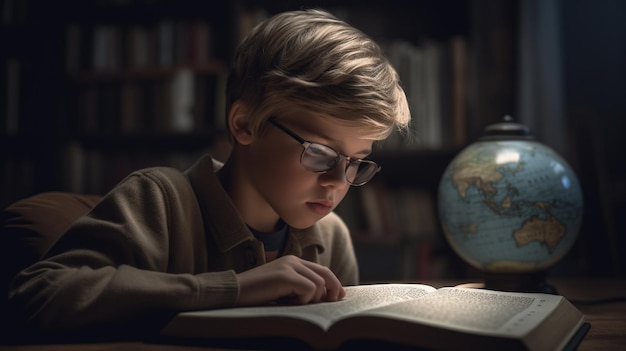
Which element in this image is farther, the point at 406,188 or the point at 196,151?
the point at 196,151

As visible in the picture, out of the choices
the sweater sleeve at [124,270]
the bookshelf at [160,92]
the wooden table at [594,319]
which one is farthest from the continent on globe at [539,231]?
the bookshelf at [160,92]

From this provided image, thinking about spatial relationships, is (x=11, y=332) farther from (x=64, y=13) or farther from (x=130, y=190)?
(x=64, y=13)

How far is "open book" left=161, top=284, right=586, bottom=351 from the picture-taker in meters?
0.75

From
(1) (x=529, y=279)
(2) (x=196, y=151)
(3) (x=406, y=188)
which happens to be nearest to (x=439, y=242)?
(3) (x=406, y=188)

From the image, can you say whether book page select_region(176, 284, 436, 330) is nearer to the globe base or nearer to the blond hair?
the blond hair

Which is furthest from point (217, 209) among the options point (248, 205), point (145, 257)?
point (145, 257)

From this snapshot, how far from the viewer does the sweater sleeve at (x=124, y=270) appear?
89 centimetres

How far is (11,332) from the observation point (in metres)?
0.95

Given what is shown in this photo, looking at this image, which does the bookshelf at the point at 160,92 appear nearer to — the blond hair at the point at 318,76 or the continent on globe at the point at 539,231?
the continent on globe at the point at 539,231

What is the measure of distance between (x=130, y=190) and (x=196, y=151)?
214 centimetres

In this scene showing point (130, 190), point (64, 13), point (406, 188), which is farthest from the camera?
point (64, 13)

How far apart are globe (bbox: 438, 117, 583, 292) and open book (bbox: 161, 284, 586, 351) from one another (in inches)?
18.9

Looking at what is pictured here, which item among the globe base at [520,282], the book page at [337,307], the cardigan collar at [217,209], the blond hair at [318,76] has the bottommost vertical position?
the globe base at [520,282]

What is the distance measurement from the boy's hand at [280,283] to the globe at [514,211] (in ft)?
1.99
